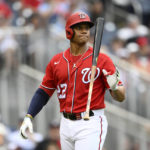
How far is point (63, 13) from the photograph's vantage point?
10.3 m

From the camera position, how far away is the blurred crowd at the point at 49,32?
8.40 meters

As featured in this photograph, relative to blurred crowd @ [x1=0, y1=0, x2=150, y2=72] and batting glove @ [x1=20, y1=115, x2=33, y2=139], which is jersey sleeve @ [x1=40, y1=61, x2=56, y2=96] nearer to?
batting glove @ [x1=20, y1=115, x2=33, y2=139]

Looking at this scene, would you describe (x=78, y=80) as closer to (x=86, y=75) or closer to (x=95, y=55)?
(x=86, y=75)

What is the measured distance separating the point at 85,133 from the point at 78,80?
0.52 m

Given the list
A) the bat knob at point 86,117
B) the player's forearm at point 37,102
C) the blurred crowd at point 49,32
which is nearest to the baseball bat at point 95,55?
the bat knob at point 86,117

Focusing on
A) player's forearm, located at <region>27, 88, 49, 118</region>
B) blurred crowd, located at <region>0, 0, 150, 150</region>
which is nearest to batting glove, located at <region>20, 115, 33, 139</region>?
player's forearm, located at <region>27, 88, 49, 118</region>

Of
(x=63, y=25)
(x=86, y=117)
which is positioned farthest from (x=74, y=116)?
(x=63, y=25)

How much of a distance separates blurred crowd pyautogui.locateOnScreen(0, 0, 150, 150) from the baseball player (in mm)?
2827

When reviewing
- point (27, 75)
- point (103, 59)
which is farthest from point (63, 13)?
point (103, 59)

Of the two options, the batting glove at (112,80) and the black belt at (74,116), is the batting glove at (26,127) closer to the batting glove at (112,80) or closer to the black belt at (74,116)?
the black belt at (74,116)

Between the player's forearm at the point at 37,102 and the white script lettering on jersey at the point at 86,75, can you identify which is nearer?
the white script lettering on jersey at the point at 86,75

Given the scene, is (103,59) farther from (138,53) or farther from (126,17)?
(126,17)

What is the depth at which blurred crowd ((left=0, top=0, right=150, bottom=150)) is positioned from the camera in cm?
840

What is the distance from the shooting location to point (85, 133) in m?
4.88
